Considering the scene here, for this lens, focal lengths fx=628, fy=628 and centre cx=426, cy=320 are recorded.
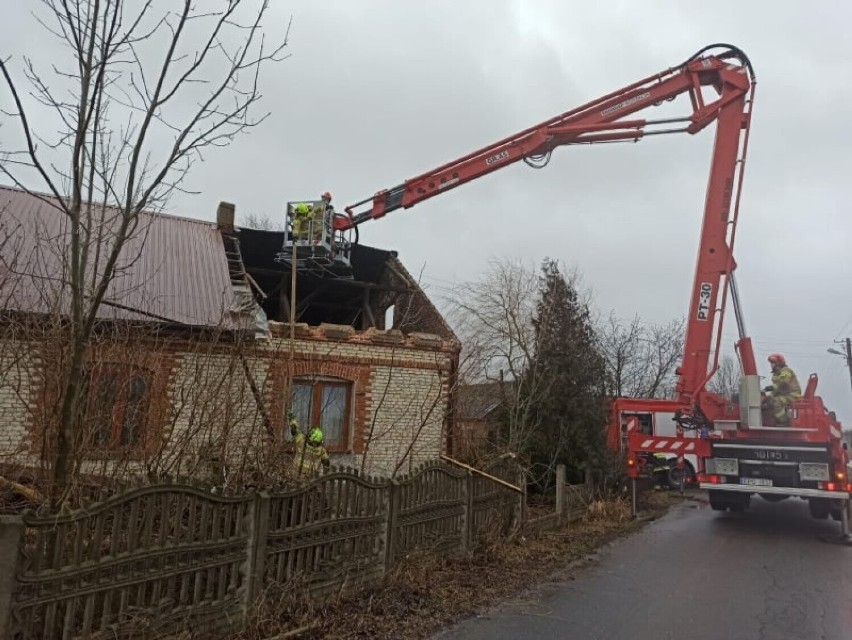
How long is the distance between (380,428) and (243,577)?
7.76 m

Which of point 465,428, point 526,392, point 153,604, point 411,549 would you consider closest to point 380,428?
point 465,428

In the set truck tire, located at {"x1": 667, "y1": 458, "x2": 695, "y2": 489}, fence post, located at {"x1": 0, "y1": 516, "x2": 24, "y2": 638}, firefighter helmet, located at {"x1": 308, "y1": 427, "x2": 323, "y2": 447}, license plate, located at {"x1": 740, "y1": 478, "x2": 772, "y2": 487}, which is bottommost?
truck tire, located at {"x1": 667, "y1": 458, "x2": 695, "y2": 489}

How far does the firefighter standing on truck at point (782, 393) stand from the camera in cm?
1215

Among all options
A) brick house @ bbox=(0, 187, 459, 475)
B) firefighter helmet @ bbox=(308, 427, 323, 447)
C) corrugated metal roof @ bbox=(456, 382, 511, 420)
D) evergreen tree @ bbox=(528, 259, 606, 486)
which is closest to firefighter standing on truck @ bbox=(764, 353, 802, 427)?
evergreen tree @ bbox=(528, 259, 606, 486)

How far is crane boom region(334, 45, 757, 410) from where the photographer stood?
12.4m

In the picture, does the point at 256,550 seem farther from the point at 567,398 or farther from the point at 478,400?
the point at 478,400

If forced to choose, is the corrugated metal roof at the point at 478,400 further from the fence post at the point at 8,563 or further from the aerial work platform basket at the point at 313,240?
the fence post at the point at 8,563

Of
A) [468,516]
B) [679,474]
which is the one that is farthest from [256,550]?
[679,474]

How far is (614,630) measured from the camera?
5848 mm

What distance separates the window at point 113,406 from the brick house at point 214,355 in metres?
0.02

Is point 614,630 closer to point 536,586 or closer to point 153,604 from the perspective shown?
point 536,586

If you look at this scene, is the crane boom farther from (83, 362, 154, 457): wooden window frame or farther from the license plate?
(83, 362, 154, 457): wooden window frame

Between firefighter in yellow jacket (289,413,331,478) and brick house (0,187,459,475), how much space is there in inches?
11.4

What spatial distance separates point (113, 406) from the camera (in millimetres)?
6016
